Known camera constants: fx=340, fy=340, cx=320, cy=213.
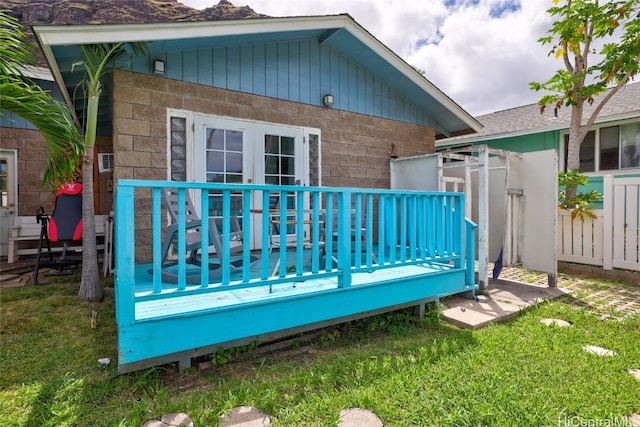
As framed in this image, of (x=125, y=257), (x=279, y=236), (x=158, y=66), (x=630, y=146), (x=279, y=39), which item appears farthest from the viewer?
(x=630, y=146)

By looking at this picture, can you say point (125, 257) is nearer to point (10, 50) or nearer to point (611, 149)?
point (10, 50)

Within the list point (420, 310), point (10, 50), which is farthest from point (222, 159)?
point (420, 310)

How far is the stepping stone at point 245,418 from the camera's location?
67.9 inches

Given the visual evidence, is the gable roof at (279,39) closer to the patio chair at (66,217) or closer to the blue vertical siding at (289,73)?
the blue vertical siding at (289,73)

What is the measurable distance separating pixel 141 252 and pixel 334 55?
163 inches

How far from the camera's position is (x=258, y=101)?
4852mm

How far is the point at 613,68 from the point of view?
245 inches

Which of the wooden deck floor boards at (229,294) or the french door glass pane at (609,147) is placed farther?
the french door glass pane at (609,147)

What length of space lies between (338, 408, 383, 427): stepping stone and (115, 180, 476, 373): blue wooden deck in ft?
2.58

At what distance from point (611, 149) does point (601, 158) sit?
29 centimetres

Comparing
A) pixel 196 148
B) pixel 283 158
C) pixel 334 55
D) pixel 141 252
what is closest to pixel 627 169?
pixel 334 55

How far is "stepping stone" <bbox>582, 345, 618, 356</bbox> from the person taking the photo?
2.48 metres

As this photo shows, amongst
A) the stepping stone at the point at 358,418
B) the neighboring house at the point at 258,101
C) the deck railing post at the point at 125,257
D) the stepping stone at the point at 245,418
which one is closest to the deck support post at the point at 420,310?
the stepping stone at the point at 358,418

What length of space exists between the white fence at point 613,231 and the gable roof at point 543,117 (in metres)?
3.01
